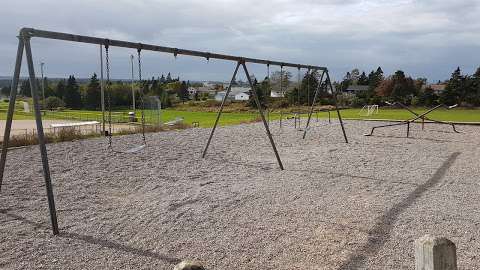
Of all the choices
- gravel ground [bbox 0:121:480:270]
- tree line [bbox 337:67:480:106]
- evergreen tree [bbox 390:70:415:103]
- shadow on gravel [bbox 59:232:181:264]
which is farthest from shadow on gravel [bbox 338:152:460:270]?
evergreen tree [bbox 390:70:415:103]

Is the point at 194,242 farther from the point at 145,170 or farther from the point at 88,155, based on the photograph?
the point at 88,155

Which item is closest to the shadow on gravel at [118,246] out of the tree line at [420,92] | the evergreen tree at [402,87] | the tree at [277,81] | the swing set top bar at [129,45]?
the swing set top bar at [129,45]

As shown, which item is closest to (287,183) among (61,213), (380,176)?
(380,176)

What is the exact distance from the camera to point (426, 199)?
243 inches

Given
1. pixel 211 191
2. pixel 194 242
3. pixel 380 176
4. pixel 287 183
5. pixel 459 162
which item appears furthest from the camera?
pixel 459 162

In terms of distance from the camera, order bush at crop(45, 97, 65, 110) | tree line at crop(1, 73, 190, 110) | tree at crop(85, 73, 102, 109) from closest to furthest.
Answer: tree at crop(85, 73, 102, 109)
tree line at crop(1, 73, 190, 110)
bush at crop(45, 97, 65, 110)

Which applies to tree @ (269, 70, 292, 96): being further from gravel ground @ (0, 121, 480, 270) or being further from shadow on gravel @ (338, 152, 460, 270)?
shadow on gravel @ (338, 152, 460, 270)

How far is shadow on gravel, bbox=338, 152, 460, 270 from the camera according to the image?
392 centimetres

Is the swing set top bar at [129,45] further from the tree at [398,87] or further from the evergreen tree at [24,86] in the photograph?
the tree at [398,87]

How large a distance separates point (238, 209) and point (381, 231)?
1.80 m

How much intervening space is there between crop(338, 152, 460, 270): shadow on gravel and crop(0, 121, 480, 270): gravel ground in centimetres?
1

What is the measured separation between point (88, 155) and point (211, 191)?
467 cm

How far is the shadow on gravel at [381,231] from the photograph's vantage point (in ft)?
12.9

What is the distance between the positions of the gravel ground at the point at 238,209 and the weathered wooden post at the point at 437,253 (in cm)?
193
